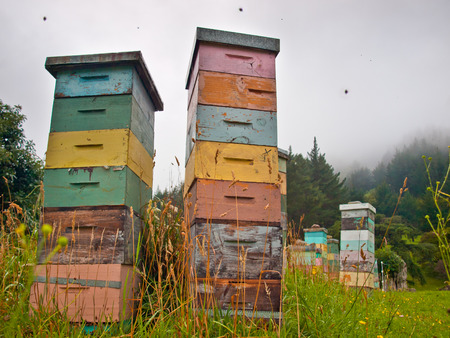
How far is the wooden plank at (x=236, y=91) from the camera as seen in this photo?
10.6 ft

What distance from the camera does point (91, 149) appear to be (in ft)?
11.0

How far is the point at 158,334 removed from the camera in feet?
7.50

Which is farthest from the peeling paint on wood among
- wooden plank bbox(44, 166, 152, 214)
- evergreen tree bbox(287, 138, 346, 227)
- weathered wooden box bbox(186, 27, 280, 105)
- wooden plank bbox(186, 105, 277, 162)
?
evergreen tree bbox(287, 138, 346, 227)

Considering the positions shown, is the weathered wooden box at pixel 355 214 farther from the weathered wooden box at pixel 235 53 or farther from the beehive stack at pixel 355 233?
the weathered wooden box at pixel 235 53

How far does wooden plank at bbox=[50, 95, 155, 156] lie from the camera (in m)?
3.42

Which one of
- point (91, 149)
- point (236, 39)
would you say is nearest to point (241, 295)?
point (91, 149)

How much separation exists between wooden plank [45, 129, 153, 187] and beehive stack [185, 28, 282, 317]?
59 cm

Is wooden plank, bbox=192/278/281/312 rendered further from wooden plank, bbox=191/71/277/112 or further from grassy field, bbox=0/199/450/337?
wooden plank, bbox=191/71/277/112

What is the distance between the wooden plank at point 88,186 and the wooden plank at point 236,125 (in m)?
0.77

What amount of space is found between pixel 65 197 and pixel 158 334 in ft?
5.22

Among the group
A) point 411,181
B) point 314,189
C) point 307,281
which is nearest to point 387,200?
point 411,181

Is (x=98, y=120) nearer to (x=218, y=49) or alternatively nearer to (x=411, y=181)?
(x=218, y=49)

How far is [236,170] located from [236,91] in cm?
74

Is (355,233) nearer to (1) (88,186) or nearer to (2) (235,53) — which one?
(2) (235,53)
